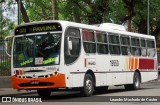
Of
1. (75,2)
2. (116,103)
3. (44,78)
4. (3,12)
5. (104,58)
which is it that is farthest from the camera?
(75,2)

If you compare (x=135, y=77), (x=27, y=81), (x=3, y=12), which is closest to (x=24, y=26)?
(x=27, y=81)

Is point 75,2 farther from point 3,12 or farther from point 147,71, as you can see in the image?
point 147,71

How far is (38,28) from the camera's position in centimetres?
1938

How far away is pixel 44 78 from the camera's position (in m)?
18.6

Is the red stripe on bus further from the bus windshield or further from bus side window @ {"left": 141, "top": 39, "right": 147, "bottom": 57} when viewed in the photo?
the bus windshield

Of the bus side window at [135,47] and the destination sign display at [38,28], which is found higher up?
the destination sign display at [38,28]

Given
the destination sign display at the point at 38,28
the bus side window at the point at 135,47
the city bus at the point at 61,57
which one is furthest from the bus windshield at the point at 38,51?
the bus side window at the point at 135,47

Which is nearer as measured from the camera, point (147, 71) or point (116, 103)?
point (116, 103)

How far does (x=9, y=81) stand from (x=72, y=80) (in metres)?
7.40

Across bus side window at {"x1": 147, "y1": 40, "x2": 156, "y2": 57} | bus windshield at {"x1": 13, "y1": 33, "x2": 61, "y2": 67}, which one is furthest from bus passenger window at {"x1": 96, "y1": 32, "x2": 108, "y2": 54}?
bus side window at {"x1": 147, "y1": 40, "x2": 156, "y2": 57}

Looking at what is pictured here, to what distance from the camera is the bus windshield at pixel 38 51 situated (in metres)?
18.7

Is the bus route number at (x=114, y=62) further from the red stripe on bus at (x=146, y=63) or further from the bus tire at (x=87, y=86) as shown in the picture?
the red stripe on bus at (x=146, y=63)

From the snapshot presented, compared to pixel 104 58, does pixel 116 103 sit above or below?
below

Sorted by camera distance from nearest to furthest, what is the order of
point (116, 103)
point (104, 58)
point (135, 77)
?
point (116, 103)
point (104, 58)
point (135, 77)
